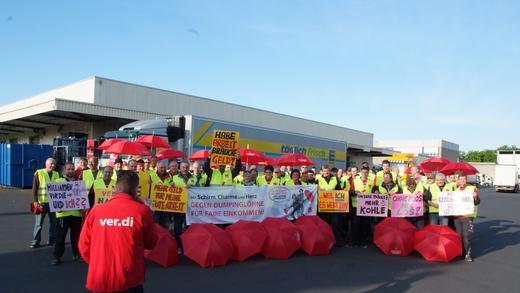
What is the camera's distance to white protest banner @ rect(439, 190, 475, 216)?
9.37m

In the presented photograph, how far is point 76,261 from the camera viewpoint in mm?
7824

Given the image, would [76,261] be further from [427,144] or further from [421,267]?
[427,144]

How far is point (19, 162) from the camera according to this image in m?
22.7

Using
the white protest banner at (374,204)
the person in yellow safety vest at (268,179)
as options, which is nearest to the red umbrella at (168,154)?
the person in yellow safety vest at (268,179)

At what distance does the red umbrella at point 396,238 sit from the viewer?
9.23 m

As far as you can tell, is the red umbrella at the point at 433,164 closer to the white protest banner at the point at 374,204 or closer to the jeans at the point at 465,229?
the white protest banner at the point at 374,204

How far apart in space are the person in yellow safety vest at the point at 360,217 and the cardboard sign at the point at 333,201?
285mm

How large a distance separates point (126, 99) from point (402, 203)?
87.4 feet

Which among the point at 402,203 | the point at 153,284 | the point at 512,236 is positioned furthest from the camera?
the point at 512,236

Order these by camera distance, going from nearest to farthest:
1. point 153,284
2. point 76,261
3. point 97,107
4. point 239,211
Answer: point 153,284 < point 76,261 < point 239,211 < point 97,107

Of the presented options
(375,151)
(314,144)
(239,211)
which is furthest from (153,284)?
(375,151)

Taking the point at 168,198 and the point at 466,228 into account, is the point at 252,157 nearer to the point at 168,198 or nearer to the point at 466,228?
the point at 168,198

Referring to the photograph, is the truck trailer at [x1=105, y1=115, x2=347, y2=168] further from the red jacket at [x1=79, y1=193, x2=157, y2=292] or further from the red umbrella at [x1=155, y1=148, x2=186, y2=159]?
the red jacket at [x1=79, y1=193, x2=157, y2=292]

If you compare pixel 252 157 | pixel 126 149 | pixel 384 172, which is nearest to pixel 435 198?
pixel 384 172
